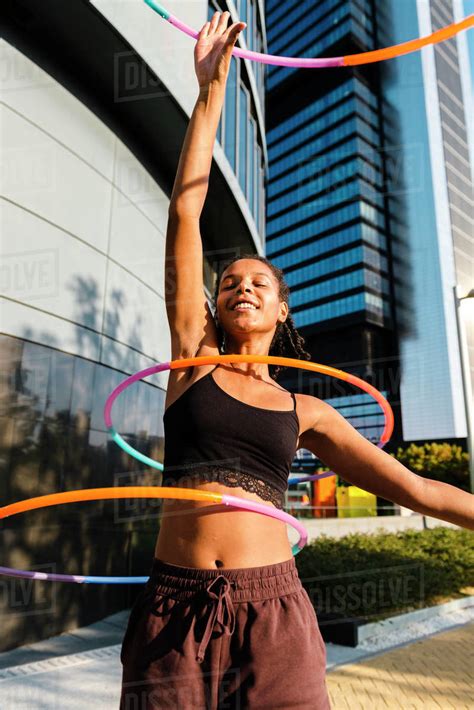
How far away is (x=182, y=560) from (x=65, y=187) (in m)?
8.24

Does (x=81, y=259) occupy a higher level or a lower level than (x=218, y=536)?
higher

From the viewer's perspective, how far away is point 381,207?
104 metres

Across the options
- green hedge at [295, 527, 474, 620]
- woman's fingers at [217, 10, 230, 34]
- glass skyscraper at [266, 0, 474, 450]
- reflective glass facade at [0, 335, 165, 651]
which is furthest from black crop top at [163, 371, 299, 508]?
glass skyscraper at [266, 0, 474, 450]

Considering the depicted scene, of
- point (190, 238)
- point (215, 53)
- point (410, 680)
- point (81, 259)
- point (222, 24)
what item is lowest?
point (410, 680)

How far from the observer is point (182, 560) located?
6.60 ft

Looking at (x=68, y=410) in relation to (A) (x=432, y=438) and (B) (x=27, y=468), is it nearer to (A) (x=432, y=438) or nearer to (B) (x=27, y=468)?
(B) (x=27, y=468)

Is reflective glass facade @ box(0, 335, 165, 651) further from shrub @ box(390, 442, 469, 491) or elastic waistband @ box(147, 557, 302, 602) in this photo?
shrub @ box(390, 442, 469, 491)

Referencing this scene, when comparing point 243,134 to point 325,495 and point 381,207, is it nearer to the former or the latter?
point 325,495

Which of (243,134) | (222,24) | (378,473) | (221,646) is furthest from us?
(243,134)

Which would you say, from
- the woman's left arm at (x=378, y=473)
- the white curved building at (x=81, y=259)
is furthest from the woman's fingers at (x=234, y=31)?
the white curved building at (x=81, y=259)

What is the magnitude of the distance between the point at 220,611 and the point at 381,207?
109646 millimetres

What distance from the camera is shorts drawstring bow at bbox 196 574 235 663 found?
5.90 ft

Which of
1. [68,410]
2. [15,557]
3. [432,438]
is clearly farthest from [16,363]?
[432,438]

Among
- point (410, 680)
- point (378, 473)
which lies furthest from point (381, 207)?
point (378, 473)
